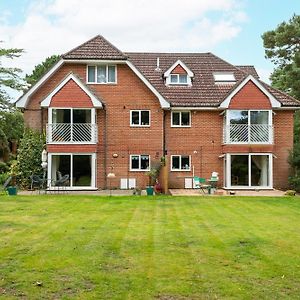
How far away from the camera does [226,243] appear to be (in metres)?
10.8

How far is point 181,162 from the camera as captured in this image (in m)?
31.0

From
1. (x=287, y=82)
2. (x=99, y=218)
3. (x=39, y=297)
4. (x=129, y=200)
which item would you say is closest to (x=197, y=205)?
(x=129, y=200)

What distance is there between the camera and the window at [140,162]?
3048 centimetres

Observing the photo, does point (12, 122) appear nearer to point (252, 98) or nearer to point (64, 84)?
point (64, 84)

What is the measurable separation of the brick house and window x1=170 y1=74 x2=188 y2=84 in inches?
27.0

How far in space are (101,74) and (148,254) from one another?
22272mm

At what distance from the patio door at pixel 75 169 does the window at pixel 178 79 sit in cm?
778

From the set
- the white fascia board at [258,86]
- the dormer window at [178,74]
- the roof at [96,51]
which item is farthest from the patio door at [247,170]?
the roof at [96,51]

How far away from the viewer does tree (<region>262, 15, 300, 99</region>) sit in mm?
37812

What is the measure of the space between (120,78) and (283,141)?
1102 cm

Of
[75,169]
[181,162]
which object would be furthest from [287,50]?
[75,169]

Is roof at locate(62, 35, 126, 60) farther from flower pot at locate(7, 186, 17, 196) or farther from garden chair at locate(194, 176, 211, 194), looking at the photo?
flower pot at locate(7, 186, 17, 196)

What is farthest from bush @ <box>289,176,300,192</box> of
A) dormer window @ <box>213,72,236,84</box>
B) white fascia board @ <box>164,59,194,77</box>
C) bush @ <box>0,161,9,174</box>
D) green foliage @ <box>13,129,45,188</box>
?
bush @ <box>0,161,9,174</box>

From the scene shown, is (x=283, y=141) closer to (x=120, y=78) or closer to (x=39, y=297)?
(x=120, y=78)
